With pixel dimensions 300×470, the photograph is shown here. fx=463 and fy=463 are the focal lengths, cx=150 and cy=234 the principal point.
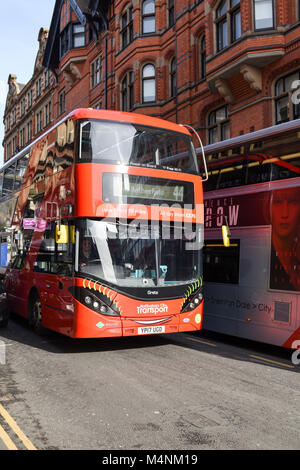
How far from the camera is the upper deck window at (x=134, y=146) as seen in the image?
26.9 ft

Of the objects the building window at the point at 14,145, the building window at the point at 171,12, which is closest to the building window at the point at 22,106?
the building window at the point at 14,145

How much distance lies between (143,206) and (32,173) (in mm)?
4140

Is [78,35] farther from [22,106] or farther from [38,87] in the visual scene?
[22,106]

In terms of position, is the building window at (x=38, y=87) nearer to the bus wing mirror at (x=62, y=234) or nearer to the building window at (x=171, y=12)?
the building window at (x=171, y=12)

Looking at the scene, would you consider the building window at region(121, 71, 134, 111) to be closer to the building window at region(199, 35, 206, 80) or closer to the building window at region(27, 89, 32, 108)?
the building window at region(199, 35, 206, 80)

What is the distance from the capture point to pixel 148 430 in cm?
468

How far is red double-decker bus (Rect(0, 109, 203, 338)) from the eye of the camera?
802 centimetres

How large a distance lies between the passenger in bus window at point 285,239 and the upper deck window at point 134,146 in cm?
185

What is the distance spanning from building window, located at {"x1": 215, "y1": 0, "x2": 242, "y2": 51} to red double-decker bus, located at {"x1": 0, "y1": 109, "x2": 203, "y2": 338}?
1048 centimetres

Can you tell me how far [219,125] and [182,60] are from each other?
438 centimetres

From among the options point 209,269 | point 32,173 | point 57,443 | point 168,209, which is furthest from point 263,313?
point 32,173

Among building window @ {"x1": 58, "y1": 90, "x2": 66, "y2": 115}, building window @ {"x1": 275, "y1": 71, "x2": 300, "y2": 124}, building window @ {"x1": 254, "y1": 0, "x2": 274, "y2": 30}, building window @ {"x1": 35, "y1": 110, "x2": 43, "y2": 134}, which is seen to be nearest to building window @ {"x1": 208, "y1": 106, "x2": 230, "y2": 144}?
building window @ {"x1": 275, "y1": 71, "x2": 300, "y2": 124}

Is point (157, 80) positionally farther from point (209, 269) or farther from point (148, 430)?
point (148, 430)
